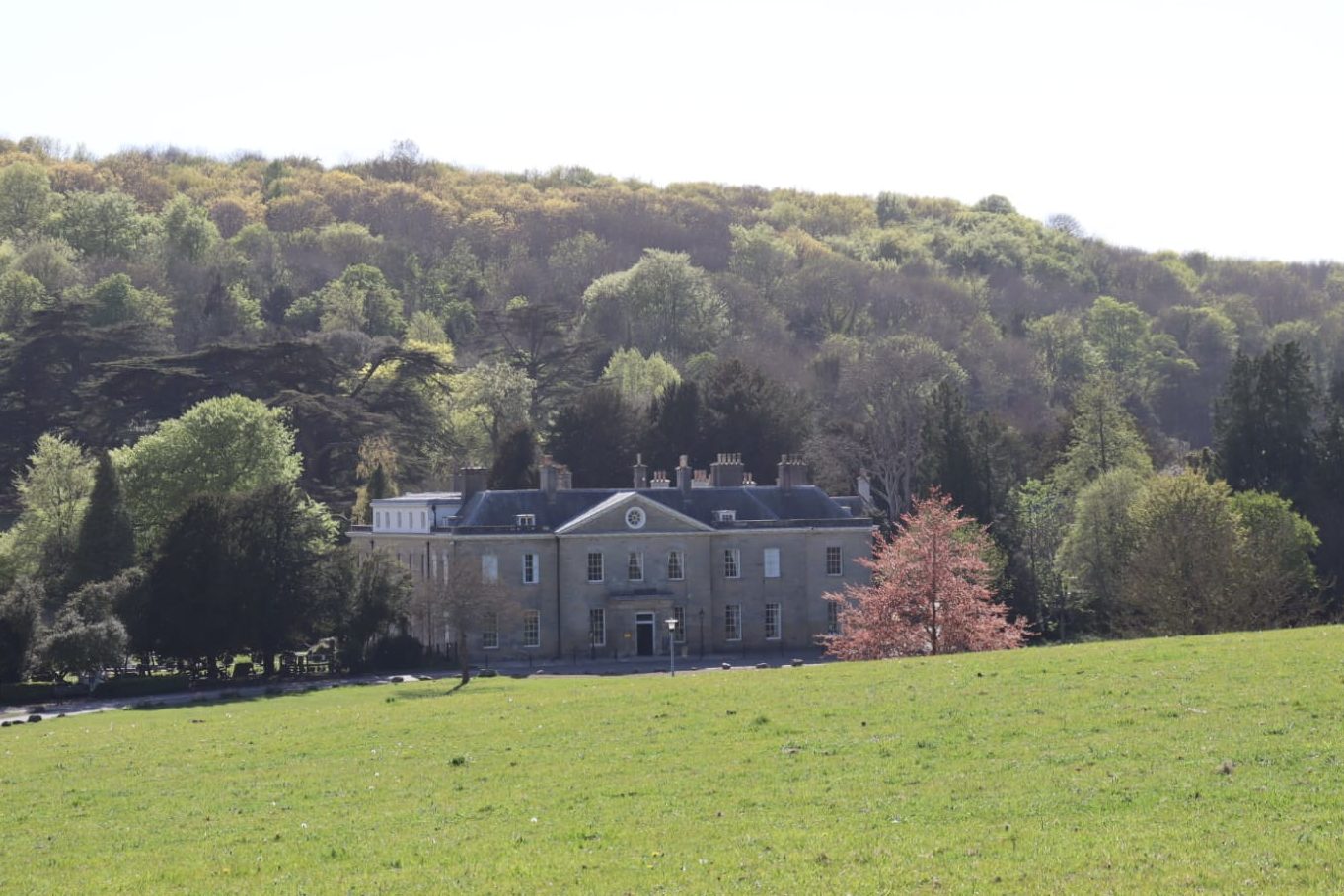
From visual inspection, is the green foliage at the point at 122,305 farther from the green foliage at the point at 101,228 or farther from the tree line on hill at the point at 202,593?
the tree line on hill at the point at 202,593

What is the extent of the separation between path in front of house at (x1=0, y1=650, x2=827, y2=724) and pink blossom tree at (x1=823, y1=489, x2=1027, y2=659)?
16.8 ft

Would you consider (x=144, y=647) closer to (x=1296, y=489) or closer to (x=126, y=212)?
(x=1296, y=489)

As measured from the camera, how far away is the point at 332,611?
6212 cm

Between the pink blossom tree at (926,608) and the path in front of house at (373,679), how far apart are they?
202 inches

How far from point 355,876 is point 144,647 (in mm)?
44071

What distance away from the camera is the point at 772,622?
72000mm

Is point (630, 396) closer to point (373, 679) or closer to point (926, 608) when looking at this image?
point (373, 679)

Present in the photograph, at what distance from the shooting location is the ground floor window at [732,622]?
71562 mm

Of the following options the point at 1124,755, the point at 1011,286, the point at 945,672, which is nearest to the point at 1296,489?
the point at 945,672

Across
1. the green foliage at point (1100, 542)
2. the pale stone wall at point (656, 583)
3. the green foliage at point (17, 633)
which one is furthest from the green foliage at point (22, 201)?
the green foliage at point (1100, 542)

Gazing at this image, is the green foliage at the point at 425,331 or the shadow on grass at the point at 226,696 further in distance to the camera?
the green foliage at the point at 425,331

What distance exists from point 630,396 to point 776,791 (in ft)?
298

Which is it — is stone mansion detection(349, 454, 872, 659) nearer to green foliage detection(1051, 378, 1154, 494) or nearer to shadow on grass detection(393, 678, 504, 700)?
shadow on grass detection(393, 678, 504, 700)

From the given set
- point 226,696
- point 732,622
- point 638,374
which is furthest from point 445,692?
point 638,374
